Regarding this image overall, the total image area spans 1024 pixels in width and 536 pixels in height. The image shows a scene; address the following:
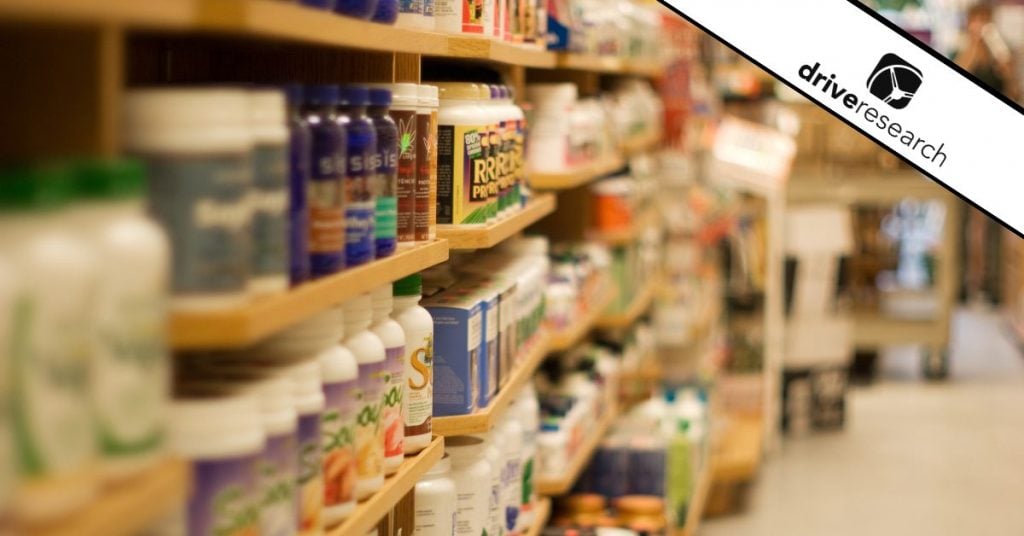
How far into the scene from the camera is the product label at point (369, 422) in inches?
84.8

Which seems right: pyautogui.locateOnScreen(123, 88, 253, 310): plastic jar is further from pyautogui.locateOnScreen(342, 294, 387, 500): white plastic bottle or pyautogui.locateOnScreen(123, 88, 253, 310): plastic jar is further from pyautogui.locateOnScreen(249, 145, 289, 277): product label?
pyautogui.locateOnScreen(342, 294, 387, 500): white plastic bottle

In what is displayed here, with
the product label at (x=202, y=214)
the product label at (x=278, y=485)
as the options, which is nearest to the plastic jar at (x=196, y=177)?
the product label at (x=202, y=214)

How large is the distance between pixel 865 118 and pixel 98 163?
6.14ft

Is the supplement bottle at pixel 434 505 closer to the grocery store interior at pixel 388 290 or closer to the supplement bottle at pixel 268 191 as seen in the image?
the grocery store interior at pixel 388 290

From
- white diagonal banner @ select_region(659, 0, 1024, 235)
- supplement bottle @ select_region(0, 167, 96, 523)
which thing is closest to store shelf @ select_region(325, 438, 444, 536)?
supplement bottle @ select_region(0, 167, 96, 523)

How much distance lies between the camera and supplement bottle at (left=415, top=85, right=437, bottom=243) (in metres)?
2.54

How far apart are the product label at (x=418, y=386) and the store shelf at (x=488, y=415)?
20cm

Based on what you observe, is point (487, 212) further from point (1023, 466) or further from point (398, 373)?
point (1023, 466)

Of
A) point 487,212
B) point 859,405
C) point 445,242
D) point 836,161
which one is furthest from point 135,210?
point 836,161

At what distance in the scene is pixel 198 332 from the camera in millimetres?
1485

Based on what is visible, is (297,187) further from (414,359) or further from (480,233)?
(480,233)

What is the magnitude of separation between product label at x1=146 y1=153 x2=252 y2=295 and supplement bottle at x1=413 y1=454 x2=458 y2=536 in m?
1.38

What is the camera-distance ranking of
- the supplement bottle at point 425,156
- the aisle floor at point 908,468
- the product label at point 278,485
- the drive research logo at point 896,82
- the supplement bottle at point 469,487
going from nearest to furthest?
the product label at point 278,485, the supplement bottle at point 425,156, the drive research logo at point 896,82, the supplement bottle at point 469,487, the aisle floor at point 908,468

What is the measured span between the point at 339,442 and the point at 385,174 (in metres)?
0.44
